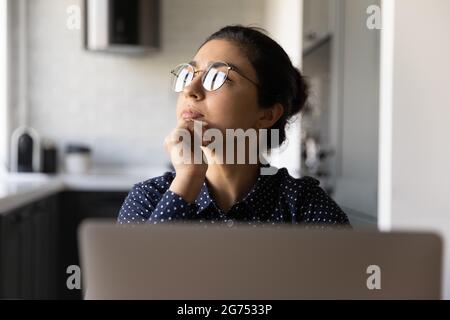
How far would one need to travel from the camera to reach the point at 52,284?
282 centimetres

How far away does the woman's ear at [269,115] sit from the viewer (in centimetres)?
104

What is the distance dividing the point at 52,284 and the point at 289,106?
2.11 metres

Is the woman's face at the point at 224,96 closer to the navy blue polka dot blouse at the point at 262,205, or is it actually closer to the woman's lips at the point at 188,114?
the woman's lips at the point at 188,114

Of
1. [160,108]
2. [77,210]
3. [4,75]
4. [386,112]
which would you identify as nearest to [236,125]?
[386,112]

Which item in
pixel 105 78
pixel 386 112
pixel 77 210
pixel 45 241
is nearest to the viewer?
pixel 386 112

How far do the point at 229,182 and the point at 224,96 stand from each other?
166 mm

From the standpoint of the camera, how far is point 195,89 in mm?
896

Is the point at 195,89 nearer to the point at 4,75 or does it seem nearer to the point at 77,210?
the point at 77,210

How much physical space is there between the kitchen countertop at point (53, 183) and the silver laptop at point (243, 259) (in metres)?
1.60

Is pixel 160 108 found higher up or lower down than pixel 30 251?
higher up

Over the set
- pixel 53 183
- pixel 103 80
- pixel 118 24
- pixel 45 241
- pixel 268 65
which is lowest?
pixel 45 241

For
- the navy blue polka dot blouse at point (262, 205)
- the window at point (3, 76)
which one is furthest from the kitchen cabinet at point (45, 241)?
the navy blue polka dot blouse at point (262, 205)
